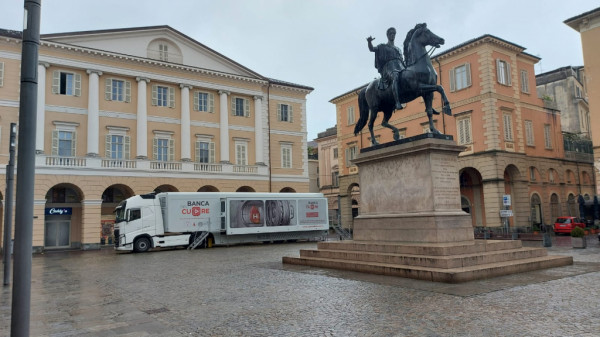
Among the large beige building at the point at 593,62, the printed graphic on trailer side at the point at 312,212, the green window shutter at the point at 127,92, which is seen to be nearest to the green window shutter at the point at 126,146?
the green window shutter at the point at 127,92

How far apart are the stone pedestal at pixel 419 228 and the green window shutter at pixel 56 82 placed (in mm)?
24666

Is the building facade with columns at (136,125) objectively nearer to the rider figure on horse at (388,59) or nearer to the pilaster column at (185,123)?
the pilaster column at (185,123)

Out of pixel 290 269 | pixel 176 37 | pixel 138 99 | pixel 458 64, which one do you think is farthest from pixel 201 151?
pixel 290 269

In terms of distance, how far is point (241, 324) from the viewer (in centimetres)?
636

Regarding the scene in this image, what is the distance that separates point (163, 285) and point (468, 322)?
7.16 metres

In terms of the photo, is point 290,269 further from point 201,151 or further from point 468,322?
point 201,151

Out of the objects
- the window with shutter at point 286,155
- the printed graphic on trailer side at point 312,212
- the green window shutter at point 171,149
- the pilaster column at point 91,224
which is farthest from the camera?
the window with shutter at point 286,155

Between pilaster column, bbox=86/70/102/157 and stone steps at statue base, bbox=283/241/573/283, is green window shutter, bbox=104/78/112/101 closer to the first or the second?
pilaster column, bbox=86/70/102/157

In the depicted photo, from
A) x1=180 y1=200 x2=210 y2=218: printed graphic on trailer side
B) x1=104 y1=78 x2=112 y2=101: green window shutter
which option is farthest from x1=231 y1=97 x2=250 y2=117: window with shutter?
x1=180 y1=200 x2=210 y2=218: printed graphic on trailer side

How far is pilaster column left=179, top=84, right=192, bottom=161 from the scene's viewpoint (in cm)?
3394

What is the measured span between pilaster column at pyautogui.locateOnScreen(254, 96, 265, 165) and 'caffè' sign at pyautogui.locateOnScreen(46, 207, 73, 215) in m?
14.0

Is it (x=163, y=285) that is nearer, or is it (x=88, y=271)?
(x=163, y=285)

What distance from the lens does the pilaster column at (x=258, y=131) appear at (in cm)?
3747

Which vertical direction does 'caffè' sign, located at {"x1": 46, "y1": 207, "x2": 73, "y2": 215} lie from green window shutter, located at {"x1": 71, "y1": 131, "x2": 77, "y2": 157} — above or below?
below
